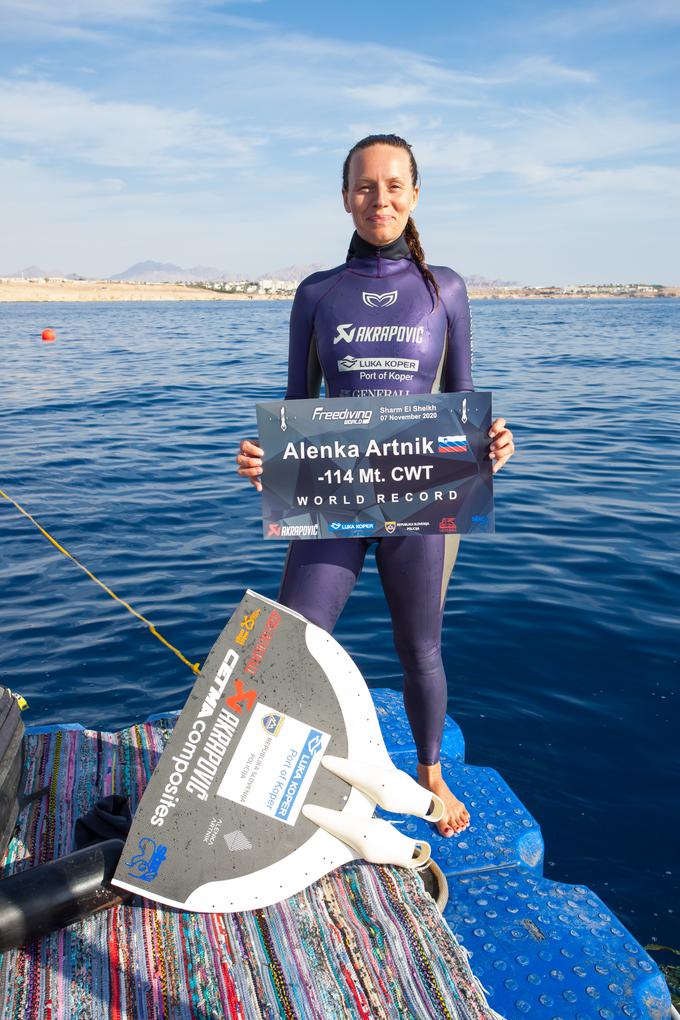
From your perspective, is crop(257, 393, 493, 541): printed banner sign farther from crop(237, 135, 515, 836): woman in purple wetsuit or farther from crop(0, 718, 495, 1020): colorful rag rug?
crop(0, 718, 495, 1020): colorful rag rug

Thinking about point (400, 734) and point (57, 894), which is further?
point (400, 734)

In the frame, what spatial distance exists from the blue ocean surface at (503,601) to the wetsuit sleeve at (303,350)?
2553 mm

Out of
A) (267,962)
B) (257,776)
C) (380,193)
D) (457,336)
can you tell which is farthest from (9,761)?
(380,193)

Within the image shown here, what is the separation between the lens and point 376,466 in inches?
123

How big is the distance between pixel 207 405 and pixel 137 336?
24872mm

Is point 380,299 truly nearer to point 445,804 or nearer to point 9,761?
point 445,804

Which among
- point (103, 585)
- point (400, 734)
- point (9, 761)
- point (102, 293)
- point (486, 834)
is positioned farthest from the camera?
point (102, 293)

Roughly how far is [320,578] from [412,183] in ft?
5.17

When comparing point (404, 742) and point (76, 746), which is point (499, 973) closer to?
point (404, 742)

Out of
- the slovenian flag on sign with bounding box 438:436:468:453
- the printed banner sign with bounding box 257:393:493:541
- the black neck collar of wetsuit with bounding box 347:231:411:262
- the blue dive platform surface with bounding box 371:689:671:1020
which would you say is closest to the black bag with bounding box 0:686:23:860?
the printed banner sign with bounding box 257:393:493:541

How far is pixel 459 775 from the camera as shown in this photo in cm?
381

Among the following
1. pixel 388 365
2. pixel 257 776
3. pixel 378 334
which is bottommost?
pixel 257 776

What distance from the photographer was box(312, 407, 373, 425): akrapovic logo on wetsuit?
3.05 meters

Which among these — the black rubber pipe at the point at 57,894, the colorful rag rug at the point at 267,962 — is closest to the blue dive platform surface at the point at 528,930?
the colorful rag rug at the point at 267,962
